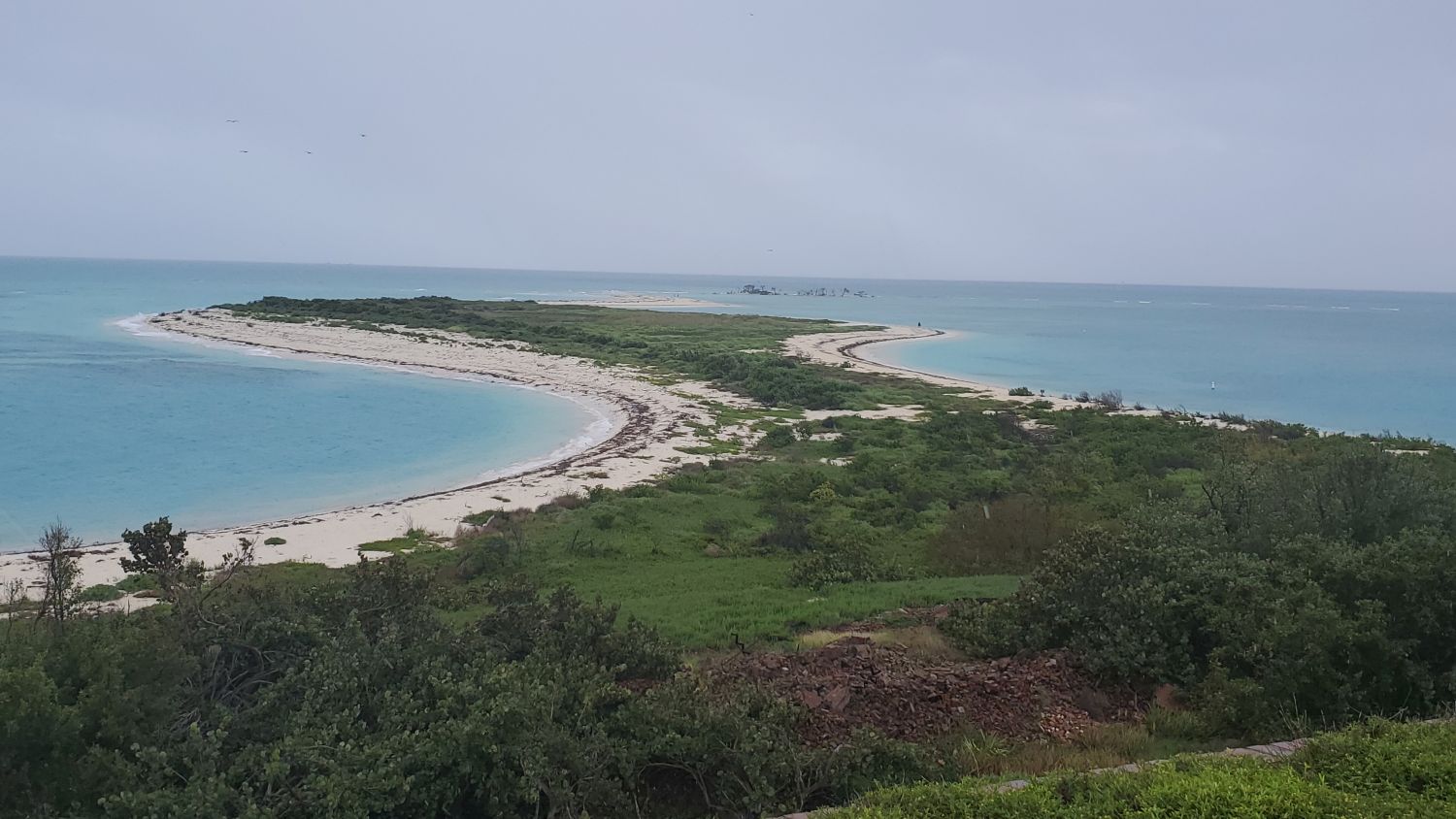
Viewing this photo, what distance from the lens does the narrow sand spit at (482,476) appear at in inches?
705

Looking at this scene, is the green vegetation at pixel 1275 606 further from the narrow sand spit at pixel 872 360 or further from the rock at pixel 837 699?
the narrow sand spit at pixel 872 360

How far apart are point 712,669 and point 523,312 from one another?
283 feet

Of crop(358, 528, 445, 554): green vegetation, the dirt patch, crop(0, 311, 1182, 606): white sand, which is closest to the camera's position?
the dirt patch

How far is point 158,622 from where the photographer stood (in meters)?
7.72

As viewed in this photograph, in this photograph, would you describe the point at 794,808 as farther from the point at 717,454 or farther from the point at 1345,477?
the point at 717,454

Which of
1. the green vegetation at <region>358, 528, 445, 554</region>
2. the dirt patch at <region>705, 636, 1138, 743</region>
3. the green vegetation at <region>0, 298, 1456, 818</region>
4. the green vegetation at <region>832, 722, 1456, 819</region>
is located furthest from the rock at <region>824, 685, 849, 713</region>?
the green vegetation at <region>358, 528, 445, 554</region>

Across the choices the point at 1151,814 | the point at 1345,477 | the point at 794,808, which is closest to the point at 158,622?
the point at 794,808

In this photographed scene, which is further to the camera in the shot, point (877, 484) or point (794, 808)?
point (877, 484)

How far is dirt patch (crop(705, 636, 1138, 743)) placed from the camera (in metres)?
7.77

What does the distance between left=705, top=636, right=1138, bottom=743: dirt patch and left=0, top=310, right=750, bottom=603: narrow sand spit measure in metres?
11.5

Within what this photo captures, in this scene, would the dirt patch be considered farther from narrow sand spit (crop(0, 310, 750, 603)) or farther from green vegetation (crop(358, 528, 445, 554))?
narrow sand spit (crop(0, 310, 750, 603))

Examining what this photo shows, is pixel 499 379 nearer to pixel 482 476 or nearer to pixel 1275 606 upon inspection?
pixel 482 476

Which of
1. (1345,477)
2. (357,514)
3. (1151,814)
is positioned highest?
(1345,477)

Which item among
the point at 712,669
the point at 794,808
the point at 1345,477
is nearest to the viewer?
the point at 794,808
